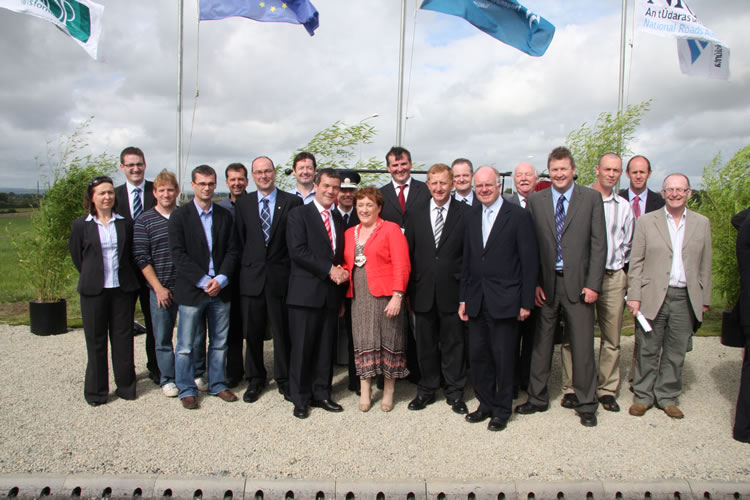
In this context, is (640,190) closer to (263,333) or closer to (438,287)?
(438,287)

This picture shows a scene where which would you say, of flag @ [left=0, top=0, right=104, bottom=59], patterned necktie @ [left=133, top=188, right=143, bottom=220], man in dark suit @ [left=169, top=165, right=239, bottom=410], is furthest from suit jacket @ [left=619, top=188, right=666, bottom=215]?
flag @ [left=0, top=0, right=104, bottom=59]

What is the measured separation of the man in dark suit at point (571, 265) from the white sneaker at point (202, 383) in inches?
129

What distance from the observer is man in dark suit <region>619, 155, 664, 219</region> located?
583 centimetres

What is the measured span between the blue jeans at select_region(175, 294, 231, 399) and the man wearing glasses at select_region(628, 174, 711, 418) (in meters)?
4.05

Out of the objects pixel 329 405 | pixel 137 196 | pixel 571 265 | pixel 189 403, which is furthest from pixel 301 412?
A: pixel 137 196

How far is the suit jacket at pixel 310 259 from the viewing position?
4.98 metres

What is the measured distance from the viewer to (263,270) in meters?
5.33

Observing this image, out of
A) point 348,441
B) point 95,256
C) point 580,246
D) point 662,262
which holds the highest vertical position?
point 580,246

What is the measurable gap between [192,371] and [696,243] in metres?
5.01

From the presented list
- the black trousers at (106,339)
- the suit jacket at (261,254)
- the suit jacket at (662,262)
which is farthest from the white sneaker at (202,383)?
the suit jacket at (662,262)

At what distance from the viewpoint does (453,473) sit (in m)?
3.87

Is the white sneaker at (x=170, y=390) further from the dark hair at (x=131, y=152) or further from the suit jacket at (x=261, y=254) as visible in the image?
the dark hair at (x=131, y=152)

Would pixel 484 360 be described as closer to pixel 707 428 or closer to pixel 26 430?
pixel 707 428

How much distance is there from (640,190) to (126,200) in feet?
19.1
